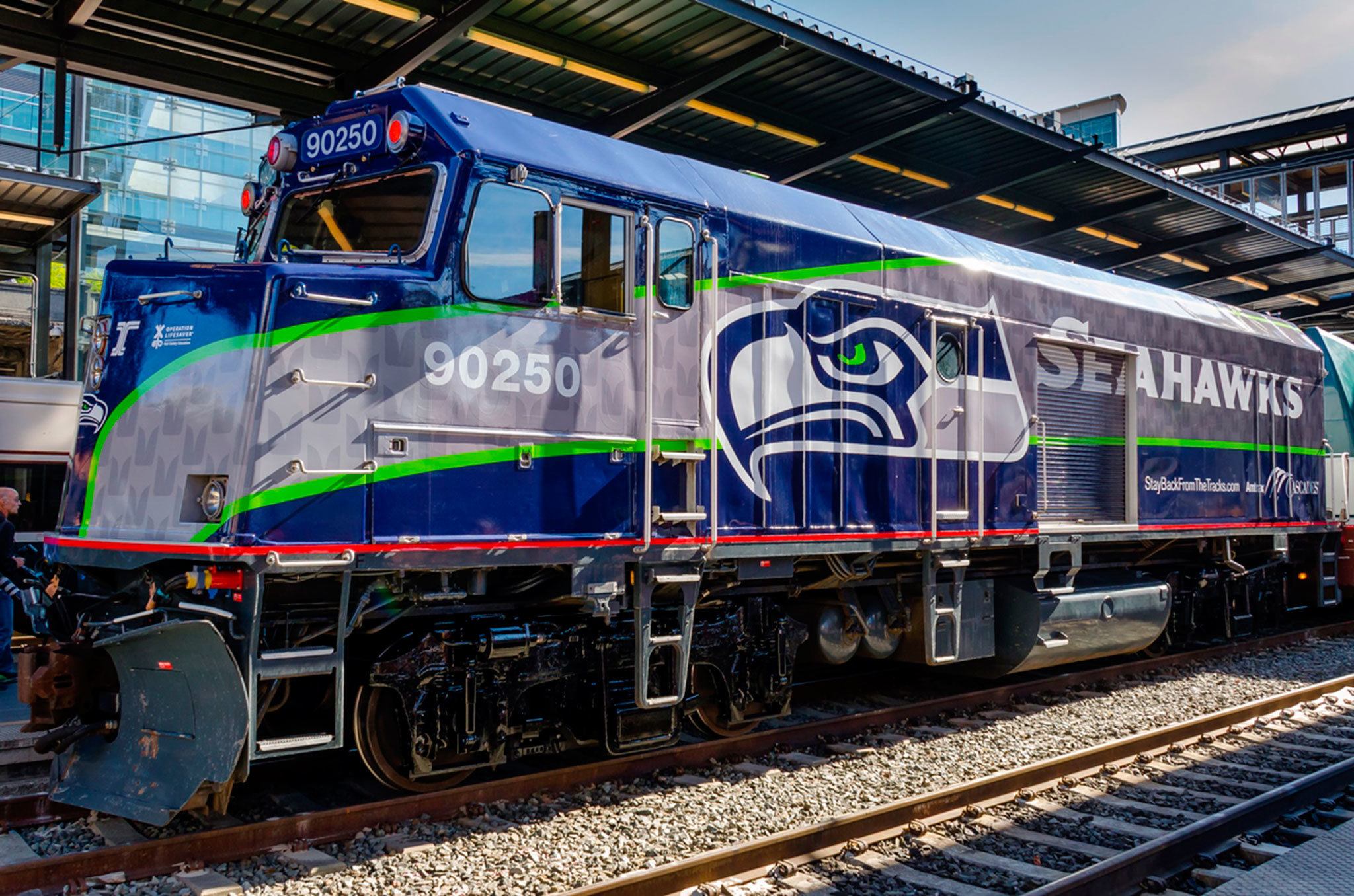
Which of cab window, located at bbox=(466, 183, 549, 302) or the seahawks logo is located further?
the seahawks logo

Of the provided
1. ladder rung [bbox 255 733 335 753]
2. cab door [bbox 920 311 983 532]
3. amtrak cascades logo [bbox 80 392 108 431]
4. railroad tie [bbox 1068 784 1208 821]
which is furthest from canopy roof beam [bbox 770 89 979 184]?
ladder rung [bbox 255 733 335 753]

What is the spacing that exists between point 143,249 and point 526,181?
55.7ft

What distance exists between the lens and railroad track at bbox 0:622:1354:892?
17.0 ft

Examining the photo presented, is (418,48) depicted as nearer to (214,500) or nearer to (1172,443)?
(214,500)

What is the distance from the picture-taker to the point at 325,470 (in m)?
5.60

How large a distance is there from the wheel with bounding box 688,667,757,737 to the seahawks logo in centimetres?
145

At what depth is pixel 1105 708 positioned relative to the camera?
9.86 meters

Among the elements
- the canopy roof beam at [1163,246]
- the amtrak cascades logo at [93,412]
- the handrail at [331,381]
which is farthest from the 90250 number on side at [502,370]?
the canopy roof beam at [1163,246]

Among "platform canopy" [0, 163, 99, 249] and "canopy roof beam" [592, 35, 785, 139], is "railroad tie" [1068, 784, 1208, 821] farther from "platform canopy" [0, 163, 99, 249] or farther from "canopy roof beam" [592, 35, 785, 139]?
"platform canopy" [0, 163, 99, 249]

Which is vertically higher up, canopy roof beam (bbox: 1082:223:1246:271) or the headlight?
canopy roof beam (bbox: 1082:223:1246:271)

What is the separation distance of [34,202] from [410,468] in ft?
36.3

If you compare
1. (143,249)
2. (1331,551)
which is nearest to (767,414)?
(1331,551)

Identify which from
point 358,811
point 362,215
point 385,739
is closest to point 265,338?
point 362,215

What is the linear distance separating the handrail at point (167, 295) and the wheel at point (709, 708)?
4.19 m
